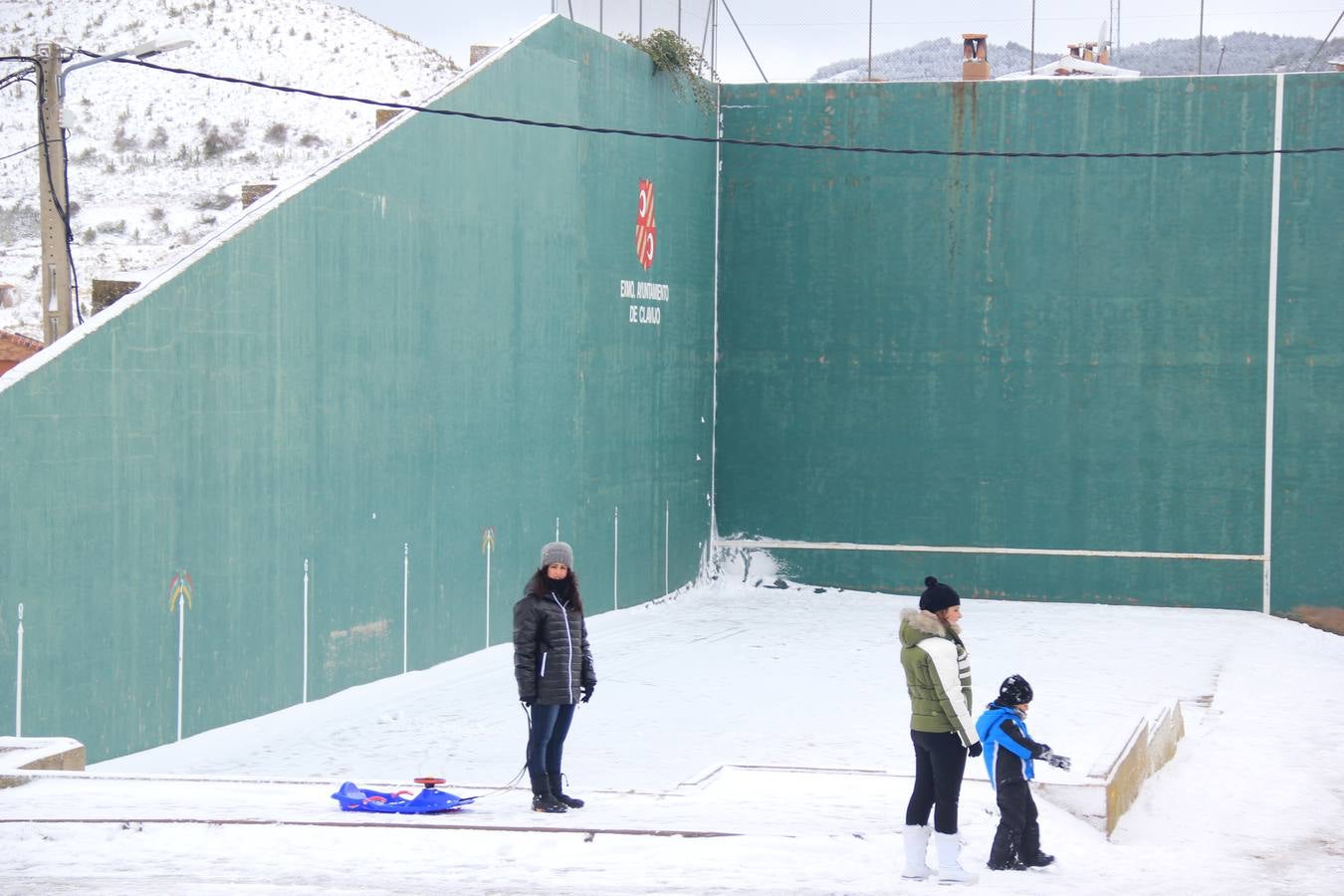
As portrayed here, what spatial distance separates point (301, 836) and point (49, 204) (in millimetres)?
6718

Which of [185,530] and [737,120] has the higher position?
[737,120]

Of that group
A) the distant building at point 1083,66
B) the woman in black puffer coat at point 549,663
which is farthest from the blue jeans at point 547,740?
the distant building at point 1083,66

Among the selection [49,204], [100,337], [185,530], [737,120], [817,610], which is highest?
[737,120]

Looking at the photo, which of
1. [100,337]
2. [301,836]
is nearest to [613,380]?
[100,337]

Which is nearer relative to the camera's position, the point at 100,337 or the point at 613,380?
the point at 100,337

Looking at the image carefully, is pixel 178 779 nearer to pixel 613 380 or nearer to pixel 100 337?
pixel 100 337

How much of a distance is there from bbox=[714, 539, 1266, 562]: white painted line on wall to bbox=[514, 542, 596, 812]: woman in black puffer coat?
1525 centimetres

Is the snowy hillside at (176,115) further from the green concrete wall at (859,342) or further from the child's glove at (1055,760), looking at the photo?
the child's glove at (1055,760)

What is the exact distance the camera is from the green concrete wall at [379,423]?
479 inches

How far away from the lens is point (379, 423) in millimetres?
16188

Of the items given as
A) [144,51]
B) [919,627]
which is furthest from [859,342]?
[919,627]

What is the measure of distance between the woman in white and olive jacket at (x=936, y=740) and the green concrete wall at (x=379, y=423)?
20.7ft

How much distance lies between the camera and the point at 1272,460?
909 inches

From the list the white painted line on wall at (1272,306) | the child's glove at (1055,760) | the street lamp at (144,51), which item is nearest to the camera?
the child's glove at (1055,760)
